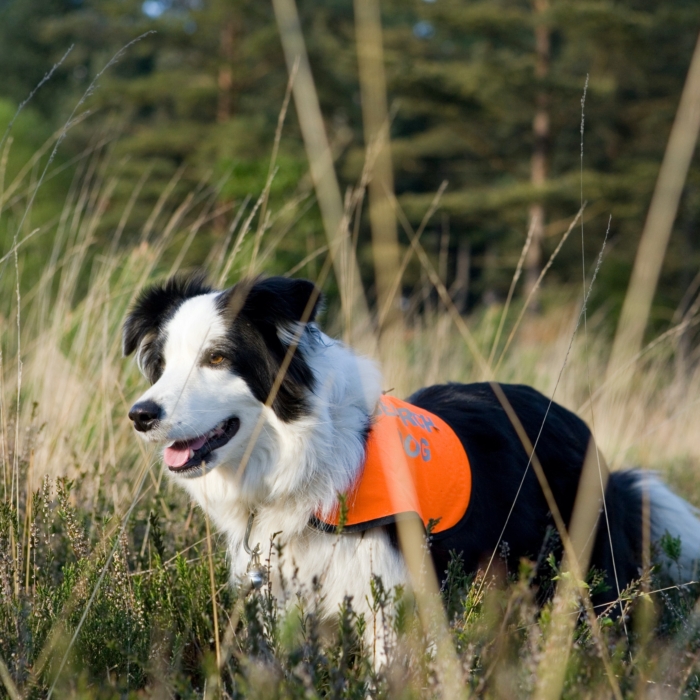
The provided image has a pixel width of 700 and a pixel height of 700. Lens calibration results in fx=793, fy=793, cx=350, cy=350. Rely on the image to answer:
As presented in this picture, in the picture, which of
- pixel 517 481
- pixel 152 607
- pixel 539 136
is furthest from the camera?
pixel 539 136

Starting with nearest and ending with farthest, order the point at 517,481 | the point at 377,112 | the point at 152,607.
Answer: the point at 377,112 → the point at 152,607 → the point at 517,481

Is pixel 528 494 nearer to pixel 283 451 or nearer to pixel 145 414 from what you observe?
pixel 283 451

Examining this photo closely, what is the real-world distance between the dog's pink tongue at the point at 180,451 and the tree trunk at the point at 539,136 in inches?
526

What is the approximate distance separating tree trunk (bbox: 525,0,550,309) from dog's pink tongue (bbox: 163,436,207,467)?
1335 cm

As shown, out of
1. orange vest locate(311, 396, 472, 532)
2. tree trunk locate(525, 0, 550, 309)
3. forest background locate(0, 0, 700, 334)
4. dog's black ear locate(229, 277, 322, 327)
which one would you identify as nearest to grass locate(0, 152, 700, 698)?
orange vest locate(311, 396, 472, 532)

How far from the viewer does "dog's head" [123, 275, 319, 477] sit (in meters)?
2.62

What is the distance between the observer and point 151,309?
3.08m

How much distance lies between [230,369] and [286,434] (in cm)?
30

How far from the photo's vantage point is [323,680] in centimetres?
224

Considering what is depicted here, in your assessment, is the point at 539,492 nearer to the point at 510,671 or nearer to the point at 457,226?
the point at 510,671

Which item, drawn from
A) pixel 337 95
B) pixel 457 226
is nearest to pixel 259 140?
pixel 337 95

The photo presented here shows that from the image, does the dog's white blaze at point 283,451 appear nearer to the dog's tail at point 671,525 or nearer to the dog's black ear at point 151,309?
the dog's black ear at point 151,309

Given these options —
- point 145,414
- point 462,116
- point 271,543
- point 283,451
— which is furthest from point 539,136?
point 271,543

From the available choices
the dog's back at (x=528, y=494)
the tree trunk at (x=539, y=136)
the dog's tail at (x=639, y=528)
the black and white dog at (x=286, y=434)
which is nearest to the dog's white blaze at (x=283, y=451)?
the black and white dog at (x=286, y=434)
